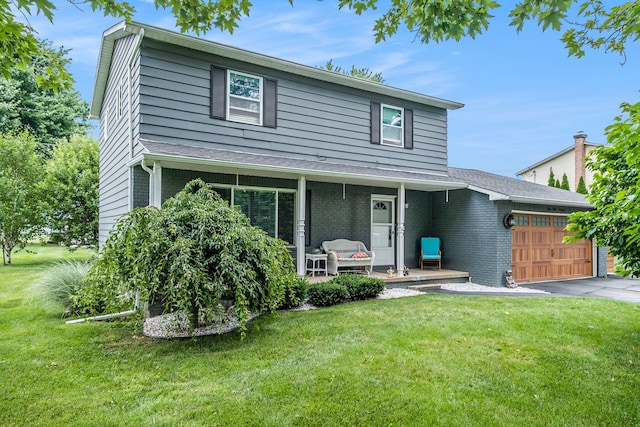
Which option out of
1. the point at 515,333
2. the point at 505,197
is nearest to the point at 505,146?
the point at 505,197

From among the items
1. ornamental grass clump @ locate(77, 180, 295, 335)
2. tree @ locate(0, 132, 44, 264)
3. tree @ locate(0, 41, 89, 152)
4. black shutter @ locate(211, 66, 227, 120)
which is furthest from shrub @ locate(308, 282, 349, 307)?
tree @ locate(0, 41, 89, 152)

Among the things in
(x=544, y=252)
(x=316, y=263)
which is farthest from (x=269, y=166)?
(x=544, y=252)

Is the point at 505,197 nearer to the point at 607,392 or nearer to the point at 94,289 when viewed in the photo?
the point at 607,392

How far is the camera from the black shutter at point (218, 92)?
330 inches

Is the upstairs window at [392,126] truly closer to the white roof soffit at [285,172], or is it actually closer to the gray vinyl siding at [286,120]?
the gray vinyl siding at [286,120]

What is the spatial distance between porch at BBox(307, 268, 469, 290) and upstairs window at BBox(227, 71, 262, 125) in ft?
13.5

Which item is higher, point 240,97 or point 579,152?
point 579,152

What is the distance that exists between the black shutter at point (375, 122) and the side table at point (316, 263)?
372 centimetres

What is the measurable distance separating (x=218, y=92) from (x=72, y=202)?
9.57 metres

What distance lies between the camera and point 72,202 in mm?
14320

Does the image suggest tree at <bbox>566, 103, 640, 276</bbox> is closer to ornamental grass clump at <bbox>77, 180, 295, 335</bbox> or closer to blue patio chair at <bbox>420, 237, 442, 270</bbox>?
ornamental grass clump at <bbox>77, 180, 295, 335</bbox>

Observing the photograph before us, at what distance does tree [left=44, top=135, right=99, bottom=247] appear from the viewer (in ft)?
46.7

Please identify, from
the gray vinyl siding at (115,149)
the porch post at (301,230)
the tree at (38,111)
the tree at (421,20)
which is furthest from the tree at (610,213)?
the tree at (38,111)

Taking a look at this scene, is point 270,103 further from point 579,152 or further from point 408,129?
point 579,152
